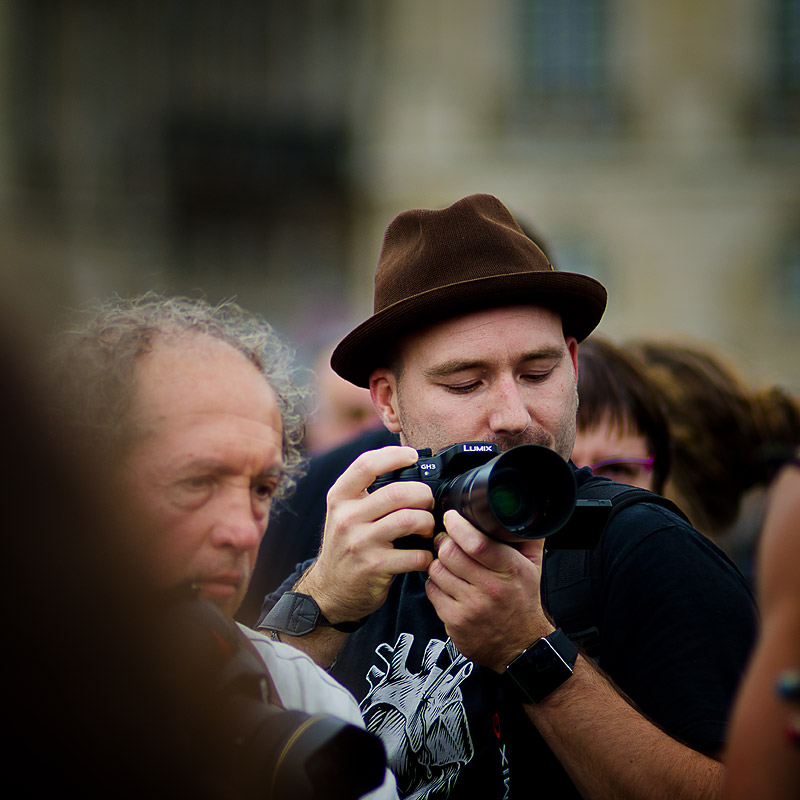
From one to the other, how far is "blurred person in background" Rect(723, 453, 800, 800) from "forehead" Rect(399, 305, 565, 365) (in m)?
0.88

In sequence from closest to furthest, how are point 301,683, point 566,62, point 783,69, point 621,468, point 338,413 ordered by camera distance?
point 301,683, point 621,468, point 338,413, point 783,69, point 566,62

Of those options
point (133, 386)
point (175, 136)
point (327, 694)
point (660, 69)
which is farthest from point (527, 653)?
point (175, 136)

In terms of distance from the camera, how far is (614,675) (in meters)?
1.72

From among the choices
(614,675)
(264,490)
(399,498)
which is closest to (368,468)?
(399,498)

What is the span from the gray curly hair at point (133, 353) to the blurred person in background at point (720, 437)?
1289 mm

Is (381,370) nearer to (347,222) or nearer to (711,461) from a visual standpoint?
(711,461)

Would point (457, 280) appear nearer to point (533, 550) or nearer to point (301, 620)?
point (533, 550)

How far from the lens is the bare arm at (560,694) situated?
153 cm

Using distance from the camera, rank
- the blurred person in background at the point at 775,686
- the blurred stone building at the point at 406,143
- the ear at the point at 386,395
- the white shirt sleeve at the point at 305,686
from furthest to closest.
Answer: the blurred stone building at the point at 406,143
the ear at the point at 386,395
the white shirt sleeve at the point at 305,686
the blurred person in background at the point at 775,686

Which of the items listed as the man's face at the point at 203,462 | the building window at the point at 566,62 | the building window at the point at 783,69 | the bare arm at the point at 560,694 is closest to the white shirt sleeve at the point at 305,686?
the man's face at the point at 203,462

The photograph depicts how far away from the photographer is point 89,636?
0.89 metres

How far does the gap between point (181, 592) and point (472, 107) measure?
1856cm

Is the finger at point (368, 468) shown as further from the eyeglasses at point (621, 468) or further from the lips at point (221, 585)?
the eyeglasses at point (621, 468)

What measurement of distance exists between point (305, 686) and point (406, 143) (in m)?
18.2
